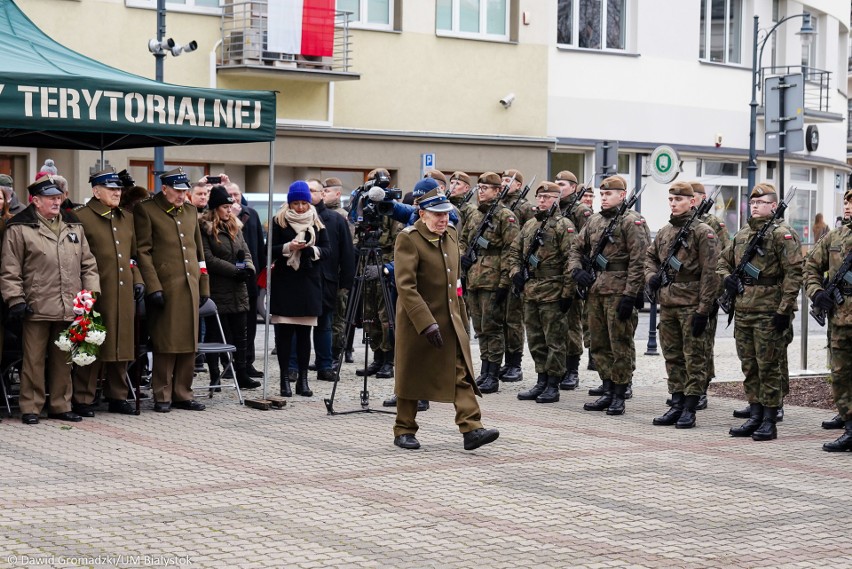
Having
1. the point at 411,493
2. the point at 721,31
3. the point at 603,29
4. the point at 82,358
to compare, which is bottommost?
the point at 411,493

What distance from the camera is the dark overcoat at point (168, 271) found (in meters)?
12.3

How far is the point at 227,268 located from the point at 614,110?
69.7ft

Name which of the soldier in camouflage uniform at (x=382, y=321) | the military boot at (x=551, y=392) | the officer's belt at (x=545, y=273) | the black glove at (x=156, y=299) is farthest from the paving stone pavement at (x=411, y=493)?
the soldier in camouflage uniform at (x=382, y=321)

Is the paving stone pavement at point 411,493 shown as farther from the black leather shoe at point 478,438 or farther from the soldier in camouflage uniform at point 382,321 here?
the soldier in camouflage uniform at point 382,321

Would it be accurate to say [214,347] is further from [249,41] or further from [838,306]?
[249,41]

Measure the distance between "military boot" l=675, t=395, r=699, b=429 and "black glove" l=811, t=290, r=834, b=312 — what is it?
1612 millimetres

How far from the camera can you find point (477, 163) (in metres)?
30.9

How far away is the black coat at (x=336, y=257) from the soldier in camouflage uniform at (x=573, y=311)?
2.23 m

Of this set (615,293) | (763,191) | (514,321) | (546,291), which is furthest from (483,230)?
(763,191)

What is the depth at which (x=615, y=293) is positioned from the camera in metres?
12.8

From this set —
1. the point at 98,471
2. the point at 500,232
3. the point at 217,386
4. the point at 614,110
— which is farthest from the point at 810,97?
the point at 98,471

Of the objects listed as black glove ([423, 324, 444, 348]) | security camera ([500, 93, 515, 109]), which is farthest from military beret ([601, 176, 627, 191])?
security camera ([500, 93, 515, 109])

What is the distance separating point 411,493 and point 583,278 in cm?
459

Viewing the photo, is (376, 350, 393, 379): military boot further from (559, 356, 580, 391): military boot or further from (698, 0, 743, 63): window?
(698, 0, 743, 63): window
